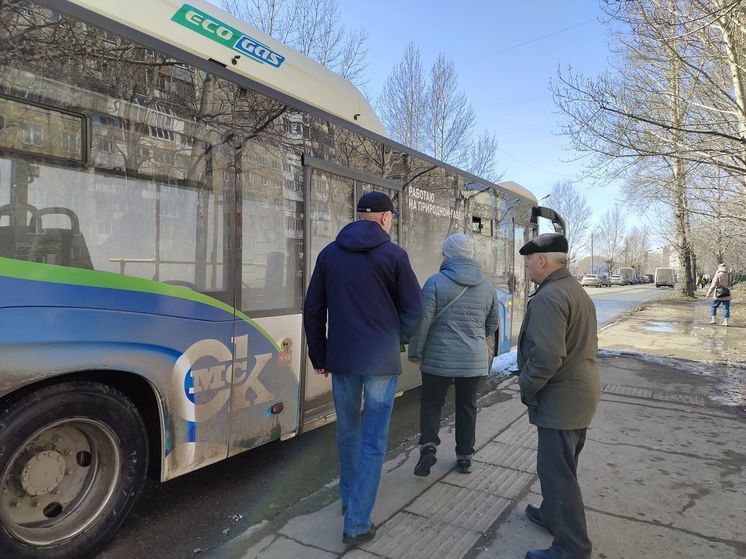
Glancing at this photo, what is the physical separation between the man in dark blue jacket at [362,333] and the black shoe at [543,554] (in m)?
0.89

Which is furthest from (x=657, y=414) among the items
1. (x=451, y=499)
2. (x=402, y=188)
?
(x=402, y=188)

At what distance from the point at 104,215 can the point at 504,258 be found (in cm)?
662

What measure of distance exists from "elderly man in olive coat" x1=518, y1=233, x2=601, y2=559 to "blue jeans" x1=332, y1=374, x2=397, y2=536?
80cm

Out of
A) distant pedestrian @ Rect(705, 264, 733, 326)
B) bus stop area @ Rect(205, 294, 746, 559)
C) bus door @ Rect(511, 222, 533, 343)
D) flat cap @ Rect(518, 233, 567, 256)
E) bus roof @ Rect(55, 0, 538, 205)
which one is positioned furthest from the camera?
distant pedestrian @ Rect(705, 264, 733, 326)

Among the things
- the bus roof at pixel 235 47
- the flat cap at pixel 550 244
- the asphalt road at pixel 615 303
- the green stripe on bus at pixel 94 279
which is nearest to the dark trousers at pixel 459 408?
the flat cap at pixel 550 244

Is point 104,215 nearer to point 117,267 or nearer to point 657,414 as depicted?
point 117,267

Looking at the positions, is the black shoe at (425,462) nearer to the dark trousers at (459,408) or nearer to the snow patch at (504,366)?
the dark trousers at (459,408)

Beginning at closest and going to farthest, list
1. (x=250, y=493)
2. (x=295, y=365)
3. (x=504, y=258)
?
(x=250, y=493) < (x=295, y=365) < (x=504, y=258)

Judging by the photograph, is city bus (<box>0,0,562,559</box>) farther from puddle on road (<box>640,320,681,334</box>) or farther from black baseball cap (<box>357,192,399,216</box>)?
puddle on road (<box>640,320,681,334</box>)

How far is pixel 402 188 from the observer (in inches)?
220

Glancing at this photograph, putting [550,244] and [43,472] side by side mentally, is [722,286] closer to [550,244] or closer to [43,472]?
[550,244]

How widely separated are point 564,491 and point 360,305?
57.6 inches

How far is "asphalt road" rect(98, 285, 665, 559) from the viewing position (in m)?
3.04

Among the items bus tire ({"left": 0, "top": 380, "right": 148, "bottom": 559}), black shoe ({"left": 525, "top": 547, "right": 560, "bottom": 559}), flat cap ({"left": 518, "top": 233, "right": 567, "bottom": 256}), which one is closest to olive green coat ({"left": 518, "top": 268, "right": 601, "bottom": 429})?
flat cap ({"left": 518, "top": 233, "right": 567, "bottom": 256})
